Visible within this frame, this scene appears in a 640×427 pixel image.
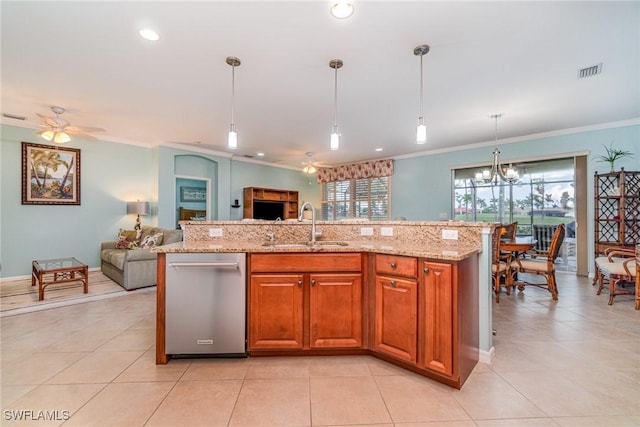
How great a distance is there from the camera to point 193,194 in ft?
22.6

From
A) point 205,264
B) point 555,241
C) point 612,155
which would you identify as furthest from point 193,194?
point 612,155

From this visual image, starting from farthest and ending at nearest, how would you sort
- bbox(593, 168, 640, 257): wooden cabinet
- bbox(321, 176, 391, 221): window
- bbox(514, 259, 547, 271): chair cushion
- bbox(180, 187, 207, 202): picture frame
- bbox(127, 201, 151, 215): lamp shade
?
bbox(321, 176, 391, 221): window
bbox(180, 187, 207, 202): picture frame
bbox(127, 201, 151, 215): lamp shade
bbox(593, 168, 640, 257): wooden cabinet
bbox(514, 259, 547, 271): chair cushion

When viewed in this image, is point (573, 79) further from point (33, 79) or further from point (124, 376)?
point (33, 79)

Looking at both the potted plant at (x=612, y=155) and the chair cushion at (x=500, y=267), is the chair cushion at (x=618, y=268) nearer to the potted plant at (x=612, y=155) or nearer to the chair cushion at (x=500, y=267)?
the chair cushion at (x=500, y=267)

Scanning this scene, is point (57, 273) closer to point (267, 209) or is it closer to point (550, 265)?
point (267, 209)

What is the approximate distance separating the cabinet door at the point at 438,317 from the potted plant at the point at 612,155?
489 cm

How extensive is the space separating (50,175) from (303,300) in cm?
575

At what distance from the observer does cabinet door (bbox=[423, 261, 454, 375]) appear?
70.9 inches

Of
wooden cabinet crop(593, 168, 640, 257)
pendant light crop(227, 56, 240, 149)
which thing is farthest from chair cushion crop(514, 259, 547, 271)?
pendant light crop(227, 56, 240, 149)

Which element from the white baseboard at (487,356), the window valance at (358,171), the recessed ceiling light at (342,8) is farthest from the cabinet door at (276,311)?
the window valance at (358,171)

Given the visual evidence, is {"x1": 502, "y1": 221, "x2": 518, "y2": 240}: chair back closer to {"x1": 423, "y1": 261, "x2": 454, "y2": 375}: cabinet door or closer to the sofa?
{"x1": 423, "y1": 261, "x2": 454, "y2": 375}: cabinet door

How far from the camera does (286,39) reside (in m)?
2.44

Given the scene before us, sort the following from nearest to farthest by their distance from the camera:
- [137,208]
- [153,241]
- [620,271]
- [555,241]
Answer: [620,271] < [555,241] < [153,241] < [137,208]

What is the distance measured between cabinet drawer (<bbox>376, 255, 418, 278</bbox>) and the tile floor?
723 mm
